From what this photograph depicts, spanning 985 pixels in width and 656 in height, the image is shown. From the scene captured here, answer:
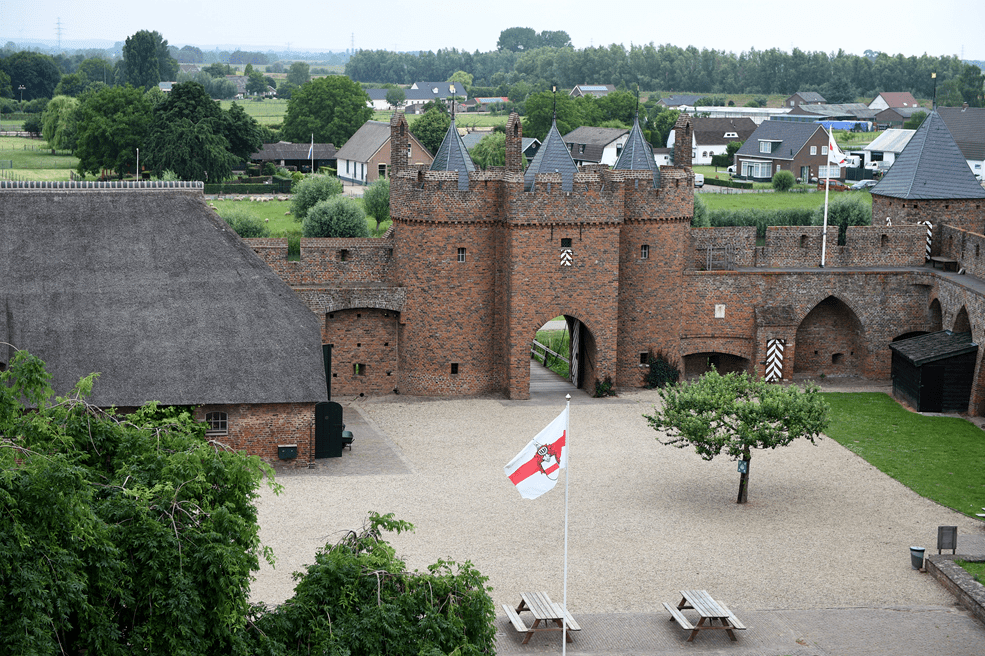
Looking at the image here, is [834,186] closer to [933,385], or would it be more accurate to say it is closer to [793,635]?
[933,385]

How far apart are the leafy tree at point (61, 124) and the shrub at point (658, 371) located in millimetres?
81725

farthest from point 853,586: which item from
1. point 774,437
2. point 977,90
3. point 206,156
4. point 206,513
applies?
point 977,90

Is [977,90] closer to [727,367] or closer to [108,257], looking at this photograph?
[727,367]

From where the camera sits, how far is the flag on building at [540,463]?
22.1 meters

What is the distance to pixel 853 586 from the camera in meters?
27.6

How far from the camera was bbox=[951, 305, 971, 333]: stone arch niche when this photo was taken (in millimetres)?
43406

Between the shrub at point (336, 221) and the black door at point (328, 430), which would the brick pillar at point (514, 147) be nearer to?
the black door at point (328, 430)

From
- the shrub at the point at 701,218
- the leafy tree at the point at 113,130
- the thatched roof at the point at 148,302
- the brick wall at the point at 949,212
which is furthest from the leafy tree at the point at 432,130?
the thatched roof at the point at 148,302

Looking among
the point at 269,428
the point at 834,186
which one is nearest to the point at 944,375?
the point at 269,428

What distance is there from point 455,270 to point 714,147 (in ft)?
330

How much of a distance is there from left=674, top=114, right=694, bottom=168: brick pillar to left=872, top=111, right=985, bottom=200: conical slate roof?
914 cm

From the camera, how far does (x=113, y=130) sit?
313ft

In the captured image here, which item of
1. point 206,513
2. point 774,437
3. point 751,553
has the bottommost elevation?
point 751,553

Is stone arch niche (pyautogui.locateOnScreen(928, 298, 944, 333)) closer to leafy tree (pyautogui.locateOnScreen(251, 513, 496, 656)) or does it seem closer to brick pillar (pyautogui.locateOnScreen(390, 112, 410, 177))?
brick pillar (pyautogui.locateOnScreen(390, 112, 410, 177))
